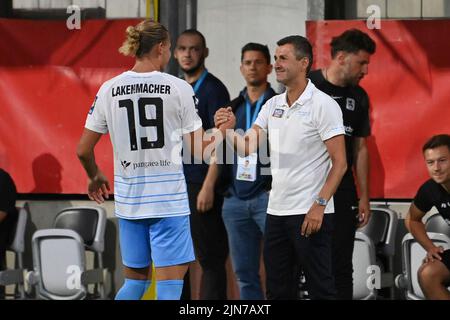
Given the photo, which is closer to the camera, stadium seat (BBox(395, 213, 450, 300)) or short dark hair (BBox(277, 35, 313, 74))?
short dark hair (BBox(277, 35, 313, 74))

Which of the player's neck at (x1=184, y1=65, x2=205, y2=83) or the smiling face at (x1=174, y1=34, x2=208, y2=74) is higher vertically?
the smiling face at (x1=174, y1=34, x2=208, y2=74)

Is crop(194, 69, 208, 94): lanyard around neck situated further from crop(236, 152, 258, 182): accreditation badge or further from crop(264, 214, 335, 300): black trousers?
crop(264, 214, 335, 300): black trousers

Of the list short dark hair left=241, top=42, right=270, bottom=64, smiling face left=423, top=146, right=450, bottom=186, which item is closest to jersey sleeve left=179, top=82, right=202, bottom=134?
short dark hair left=241, top=42, right=270, bottom=64

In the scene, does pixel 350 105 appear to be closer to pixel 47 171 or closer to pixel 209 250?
pixel 209 250

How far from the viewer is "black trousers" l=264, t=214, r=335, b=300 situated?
23.2ft

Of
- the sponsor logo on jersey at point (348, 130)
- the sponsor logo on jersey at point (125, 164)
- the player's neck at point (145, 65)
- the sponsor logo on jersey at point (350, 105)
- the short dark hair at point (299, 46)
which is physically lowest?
Answer: the sponsor logo on jersey at point (125, 164)

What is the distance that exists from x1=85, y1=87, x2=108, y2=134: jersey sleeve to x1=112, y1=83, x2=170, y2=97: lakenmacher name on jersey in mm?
138

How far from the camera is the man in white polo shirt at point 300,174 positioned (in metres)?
7.05

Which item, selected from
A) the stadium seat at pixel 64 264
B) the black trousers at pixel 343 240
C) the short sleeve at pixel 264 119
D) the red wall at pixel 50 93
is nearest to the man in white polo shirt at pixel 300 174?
the short sleeve at pixel 264 119

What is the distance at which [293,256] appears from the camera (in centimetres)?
721

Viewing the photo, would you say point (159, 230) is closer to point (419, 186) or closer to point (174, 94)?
point (174, 94)

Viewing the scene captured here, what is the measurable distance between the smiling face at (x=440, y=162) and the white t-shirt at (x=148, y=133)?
82.9 inches

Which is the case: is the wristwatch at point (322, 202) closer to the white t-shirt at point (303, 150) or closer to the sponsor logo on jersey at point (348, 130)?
the white t-shirt at point (303, 150)
